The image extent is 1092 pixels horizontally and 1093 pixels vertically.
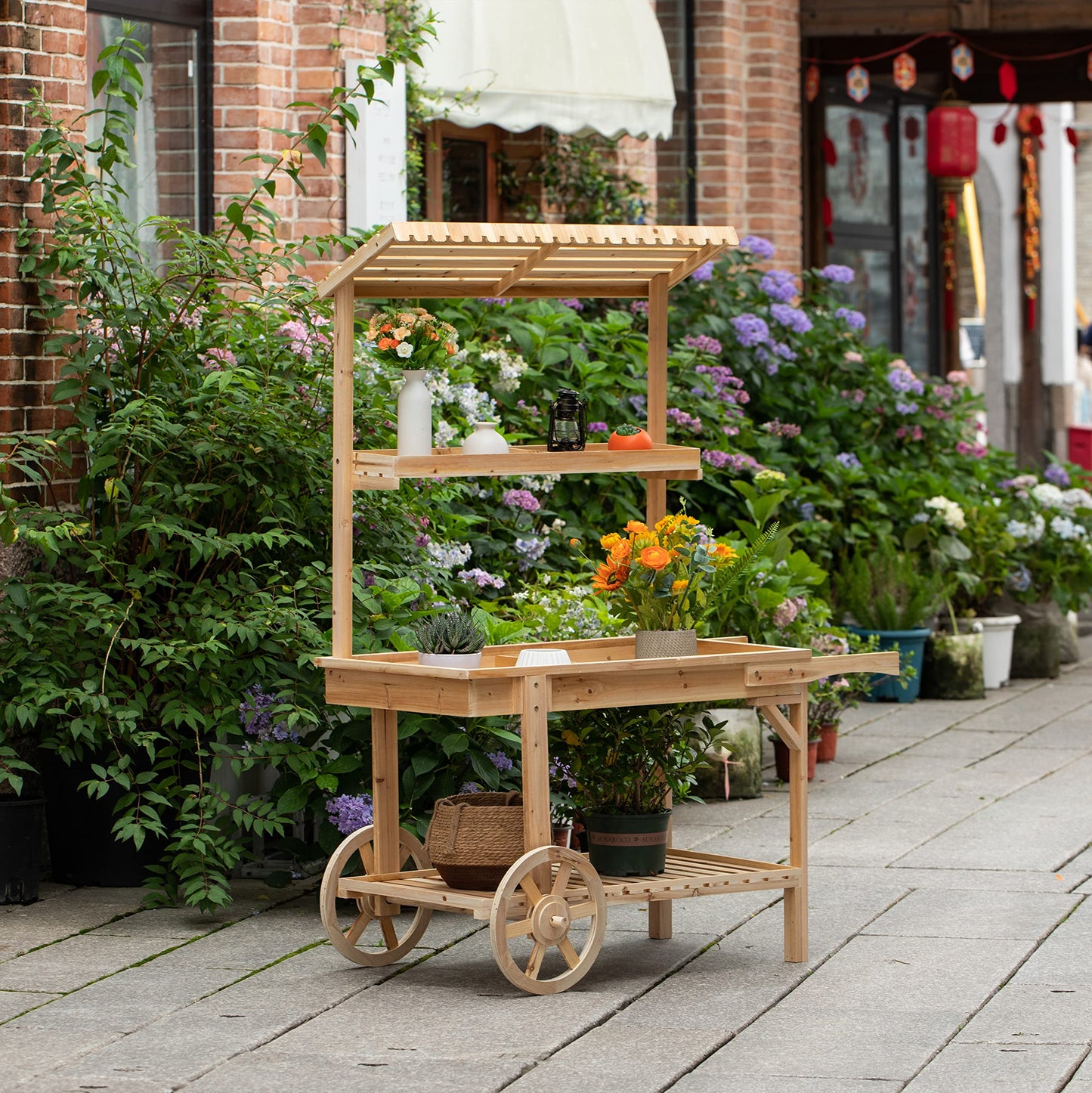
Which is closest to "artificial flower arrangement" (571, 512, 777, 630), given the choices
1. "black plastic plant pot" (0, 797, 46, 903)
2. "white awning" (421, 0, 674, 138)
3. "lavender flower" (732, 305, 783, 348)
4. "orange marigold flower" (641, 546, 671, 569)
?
"orange marigold flower" (641, 546, 671, 569)

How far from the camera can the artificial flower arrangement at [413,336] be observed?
5184mm

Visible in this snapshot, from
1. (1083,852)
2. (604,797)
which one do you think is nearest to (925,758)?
(1083,852)

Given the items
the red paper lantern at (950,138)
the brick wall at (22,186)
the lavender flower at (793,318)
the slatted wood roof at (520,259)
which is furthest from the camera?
the red paper lantern at (950,138)

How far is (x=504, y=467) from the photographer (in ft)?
16.5

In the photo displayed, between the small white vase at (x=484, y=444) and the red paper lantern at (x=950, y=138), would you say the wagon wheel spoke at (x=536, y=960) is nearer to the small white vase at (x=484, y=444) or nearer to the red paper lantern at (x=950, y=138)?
the small white vase at (x=484, y=444)

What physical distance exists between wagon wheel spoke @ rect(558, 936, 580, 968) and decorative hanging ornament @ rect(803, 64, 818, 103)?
8593 millimetres

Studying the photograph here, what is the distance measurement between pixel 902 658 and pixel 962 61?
4.25m

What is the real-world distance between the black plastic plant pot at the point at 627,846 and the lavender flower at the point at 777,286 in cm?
540

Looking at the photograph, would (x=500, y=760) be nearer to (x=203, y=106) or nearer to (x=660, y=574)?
(x=660, y=574)

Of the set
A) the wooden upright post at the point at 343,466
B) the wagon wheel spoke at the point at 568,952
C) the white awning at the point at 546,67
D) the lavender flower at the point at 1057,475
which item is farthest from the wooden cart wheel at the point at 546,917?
the lavender flower at the point at 1057,475

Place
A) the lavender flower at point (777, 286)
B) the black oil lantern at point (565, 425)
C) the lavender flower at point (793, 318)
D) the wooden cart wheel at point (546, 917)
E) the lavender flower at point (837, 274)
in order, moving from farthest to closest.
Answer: the lavender flower at point (837, 274)
the lavender flower at point (777, 286)
the lavender flower at point (793, 318)
the black oil lantern at point (565, 425)
the wooden cart wheel at point (546, 917)

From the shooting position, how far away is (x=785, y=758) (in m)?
7.47

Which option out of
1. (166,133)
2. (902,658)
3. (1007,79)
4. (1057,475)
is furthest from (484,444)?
(1007,79)

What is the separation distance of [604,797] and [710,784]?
6.94ft
